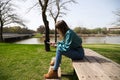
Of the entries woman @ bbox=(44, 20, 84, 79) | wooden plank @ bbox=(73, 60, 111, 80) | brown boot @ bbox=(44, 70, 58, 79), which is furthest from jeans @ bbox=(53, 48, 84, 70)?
wooden plank @ bbox=(73, 60, 111, 80)

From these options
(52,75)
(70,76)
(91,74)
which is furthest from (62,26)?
(70,76)

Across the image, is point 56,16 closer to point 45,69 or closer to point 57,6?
point 57,6

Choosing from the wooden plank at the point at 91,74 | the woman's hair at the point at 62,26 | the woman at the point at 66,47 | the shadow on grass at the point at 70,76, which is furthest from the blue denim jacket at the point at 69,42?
the shadow on grass at the point at 70,76

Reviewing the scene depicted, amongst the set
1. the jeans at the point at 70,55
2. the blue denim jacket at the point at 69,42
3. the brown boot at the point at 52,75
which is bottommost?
the brown boot at the point at 52,75

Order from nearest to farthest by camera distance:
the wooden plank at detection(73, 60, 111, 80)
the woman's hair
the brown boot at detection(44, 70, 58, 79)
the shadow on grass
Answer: the wooden plank at detection(73, 60, 111, 80)
the brown boot at detection(44, 70, 58, 79)
the woman's hair
the shadow on grass

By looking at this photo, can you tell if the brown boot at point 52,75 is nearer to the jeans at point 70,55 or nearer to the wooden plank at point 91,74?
the jeans at point 70,55

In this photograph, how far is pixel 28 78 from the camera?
5.04m

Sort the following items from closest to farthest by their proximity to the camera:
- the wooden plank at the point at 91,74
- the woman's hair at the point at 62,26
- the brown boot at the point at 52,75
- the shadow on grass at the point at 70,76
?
the wooden plank at the point at 91,74
the brown boot at the point at 52,75
the woman's hair at the point at 62,26
the shadow on grass at the point at 70,76

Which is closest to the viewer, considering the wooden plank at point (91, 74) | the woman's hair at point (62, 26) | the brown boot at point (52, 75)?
the wooden plank at point (91, 74)

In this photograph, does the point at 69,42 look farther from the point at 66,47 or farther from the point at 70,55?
the point at 70,55

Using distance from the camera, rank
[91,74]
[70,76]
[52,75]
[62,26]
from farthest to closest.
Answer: [70,76] < [62,26] < [52,75] < [91,74]

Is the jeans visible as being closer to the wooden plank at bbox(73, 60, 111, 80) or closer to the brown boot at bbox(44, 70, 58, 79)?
the brown boot at bbox(44, 70, 58, 79)

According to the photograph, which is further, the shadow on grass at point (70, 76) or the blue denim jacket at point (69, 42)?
the shadow on grass at point (70, 76)

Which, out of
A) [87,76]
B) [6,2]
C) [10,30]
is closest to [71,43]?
[87,76]
